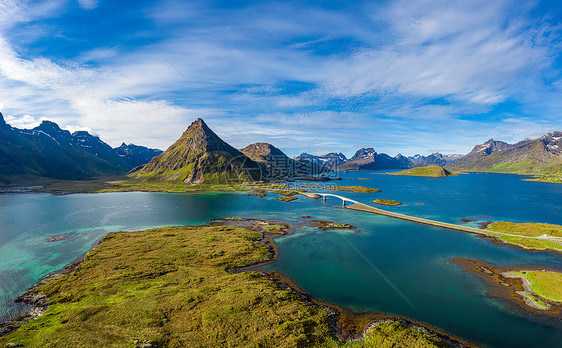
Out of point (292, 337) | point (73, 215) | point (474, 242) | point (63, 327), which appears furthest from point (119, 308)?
point (73, 215)

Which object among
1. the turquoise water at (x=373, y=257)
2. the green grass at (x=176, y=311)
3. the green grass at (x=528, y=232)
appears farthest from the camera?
the green grass at (x=528, y=232)

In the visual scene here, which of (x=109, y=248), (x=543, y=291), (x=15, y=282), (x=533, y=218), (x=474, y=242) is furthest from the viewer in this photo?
(x=533, y=218)

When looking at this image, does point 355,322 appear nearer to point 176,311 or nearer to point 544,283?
point 176,311

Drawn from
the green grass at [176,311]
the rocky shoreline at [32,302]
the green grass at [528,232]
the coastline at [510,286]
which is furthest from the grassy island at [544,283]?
the rocky shoreline at [32,302]

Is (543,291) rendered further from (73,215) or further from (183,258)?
(73,215)

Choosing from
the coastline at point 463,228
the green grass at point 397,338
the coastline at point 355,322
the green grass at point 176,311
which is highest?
the coastline at point 463,228

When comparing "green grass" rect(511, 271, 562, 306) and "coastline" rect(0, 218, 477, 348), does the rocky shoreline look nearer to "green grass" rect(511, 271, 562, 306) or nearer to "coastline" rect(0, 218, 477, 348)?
"coastline" rect(0, 218, 477, 348)

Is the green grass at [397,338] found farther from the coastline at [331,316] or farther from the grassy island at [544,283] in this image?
the grassy island at [544,283]
